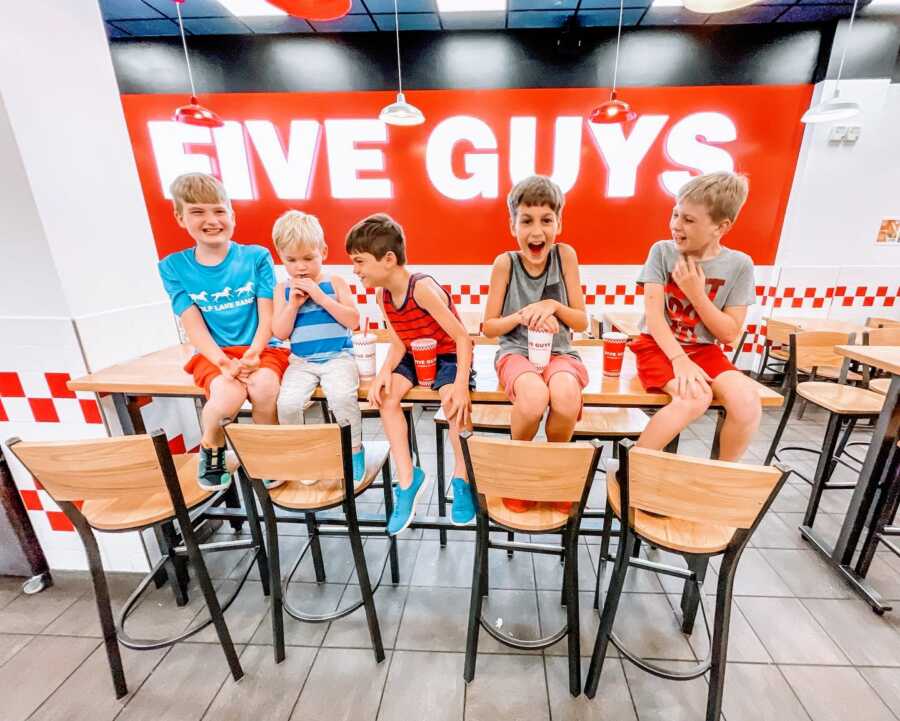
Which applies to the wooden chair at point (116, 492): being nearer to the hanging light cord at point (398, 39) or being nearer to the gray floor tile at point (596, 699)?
the gray floor tile at point (596, 699)

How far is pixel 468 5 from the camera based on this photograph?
3627 mm

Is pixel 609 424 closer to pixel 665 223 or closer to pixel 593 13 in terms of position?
pixel 665 223

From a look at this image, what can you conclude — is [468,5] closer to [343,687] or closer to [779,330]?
[779,330]

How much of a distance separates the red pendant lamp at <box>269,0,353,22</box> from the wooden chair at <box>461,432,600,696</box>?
1.54 metres

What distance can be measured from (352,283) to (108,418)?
3.02m

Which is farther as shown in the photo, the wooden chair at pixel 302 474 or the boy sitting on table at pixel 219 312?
the boy sitting on table at pixel 219 312

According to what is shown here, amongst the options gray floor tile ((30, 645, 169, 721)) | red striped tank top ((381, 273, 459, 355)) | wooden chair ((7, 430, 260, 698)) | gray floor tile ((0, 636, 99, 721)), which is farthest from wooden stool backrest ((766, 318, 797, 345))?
gray floor tile ((0, 636, 99, 721))

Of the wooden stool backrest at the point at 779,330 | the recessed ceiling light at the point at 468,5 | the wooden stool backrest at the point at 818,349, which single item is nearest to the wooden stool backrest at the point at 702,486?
the wooden stool backrest at the point at 818,349

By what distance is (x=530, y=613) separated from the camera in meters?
1.78

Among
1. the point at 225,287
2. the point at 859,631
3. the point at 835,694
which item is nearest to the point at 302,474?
the point at 225,287

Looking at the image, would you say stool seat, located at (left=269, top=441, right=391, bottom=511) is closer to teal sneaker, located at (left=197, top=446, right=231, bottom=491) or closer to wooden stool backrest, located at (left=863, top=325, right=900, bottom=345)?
teal sneaker, located at (left=197, top=446, right=231, bottom=491)

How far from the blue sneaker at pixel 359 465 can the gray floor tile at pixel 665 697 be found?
1.30 meters

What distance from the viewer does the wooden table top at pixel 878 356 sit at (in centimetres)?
173

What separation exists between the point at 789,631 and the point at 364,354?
2.21 meters
